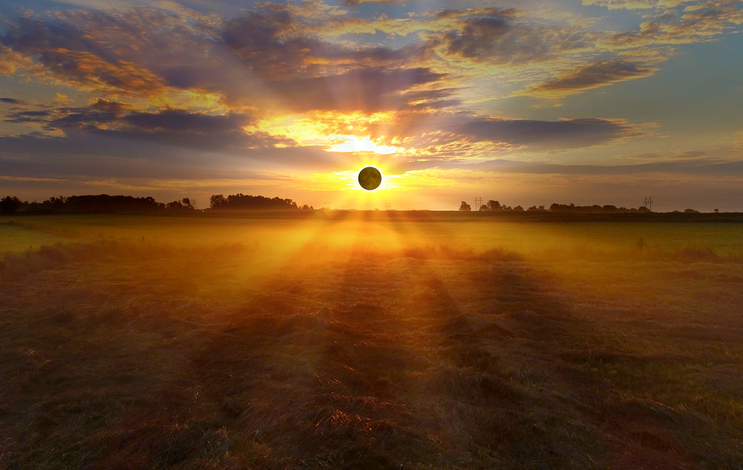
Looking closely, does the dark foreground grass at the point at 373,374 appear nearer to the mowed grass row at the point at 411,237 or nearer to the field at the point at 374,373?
the field at the point at 374,373

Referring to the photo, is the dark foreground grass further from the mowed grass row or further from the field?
the mowed grass row

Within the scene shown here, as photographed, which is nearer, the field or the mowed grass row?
the field

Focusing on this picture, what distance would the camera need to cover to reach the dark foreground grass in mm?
5008

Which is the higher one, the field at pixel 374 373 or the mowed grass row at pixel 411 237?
the mowed grass row at pixel 411 237

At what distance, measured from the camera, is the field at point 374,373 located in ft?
16.4

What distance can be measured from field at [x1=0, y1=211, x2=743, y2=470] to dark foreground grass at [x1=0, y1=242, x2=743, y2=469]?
33 millimetres

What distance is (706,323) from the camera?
10.1 meters

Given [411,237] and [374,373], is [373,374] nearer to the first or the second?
[374,373]

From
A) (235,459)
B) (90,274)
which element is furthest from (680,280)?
(90,274)

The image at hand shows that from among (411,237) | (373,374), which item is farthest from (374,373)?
(411,237)

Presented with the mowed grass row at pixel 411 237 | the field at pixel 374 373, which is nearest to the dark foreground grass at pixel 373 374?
the field at pixel 374 373

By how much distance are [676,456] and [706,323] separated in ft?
22.7

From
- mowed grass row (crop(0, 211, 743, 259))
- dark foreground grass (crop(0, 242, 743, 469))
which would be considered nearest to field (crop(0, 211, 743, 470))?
dark foreground grass (crop(0, 242, 743, 469))

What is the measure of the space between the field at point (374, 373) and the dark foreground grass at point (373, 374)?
0.03m
